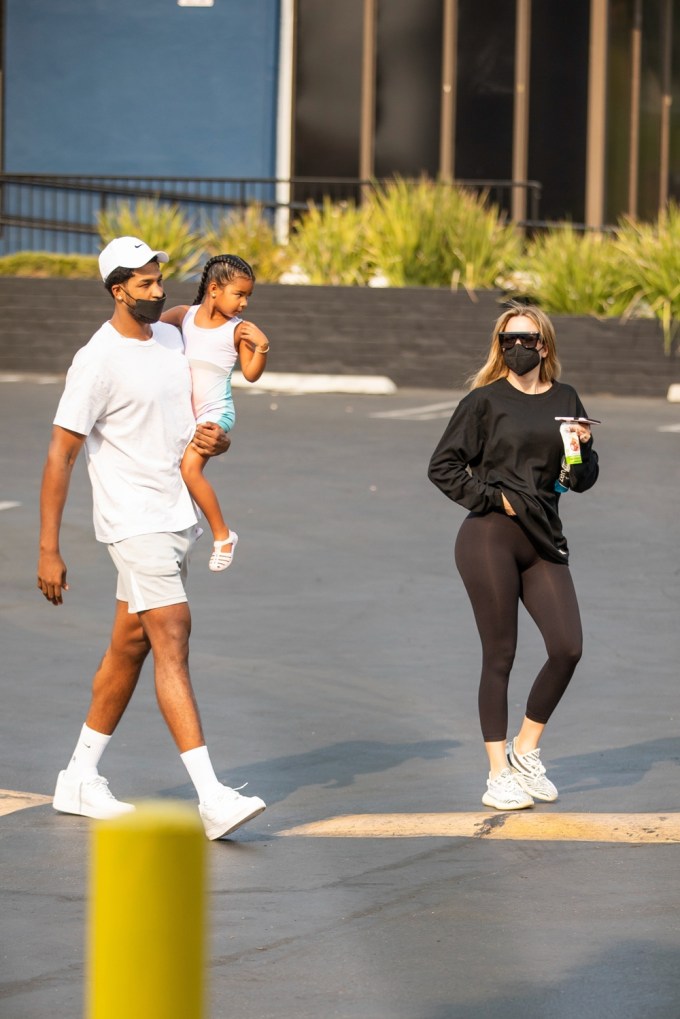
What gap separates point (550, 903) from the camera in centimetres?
540

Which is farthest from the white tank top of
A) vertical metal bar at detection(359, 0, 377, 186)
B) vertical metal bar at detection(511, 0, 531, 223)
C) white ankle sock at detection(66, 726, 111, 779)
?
vertical metal bar at detection(359, 0, 377, 186)

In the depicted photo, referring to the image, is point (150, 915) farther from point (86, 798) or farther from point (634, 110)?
point (634, 110)

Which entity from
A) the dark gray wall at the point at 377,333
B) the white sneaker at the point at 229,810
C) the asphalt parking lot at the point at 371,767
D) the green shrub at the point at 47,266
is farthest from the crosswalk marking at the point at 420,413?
the white sneaker at the point at 229,810

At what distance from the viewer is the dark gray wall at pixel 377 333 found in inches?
784

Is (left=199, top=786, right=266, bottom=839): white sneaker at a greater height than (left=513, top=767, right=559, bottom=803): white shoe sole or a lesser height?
greater

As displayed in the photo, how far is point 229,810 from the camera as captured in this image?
6.02 m

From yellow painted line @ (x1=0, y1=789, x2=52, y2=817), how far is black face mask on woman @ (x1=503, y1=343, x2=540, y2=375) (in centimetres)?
229

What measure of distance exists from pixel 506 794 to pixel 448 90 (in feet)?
75.1

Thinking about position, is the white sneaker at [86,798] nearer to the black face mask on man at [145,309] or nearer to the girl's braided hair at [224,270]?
the black face mask on man at [145,309]

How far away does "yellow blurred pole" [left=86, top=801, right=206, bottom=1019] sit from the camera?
200 centimetres

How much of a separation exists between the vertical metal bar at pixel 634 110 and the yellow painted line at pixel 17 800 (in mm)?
24898

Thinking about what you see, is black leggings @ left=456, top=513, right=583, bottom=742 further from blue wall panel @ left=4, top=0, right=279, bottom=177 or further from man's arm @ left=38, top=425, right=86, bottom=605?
blue wall panel @ left=4, top=0, right=279, bottom=177

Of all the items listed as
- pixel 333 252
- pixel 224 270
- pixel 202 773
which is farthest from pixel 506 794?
pixel 333 252

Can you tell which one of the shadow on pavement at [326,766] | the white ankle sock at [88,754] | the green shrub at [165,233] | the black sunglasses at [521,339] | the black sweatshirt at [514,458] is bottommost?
the shadow on pavement at [326,766]
